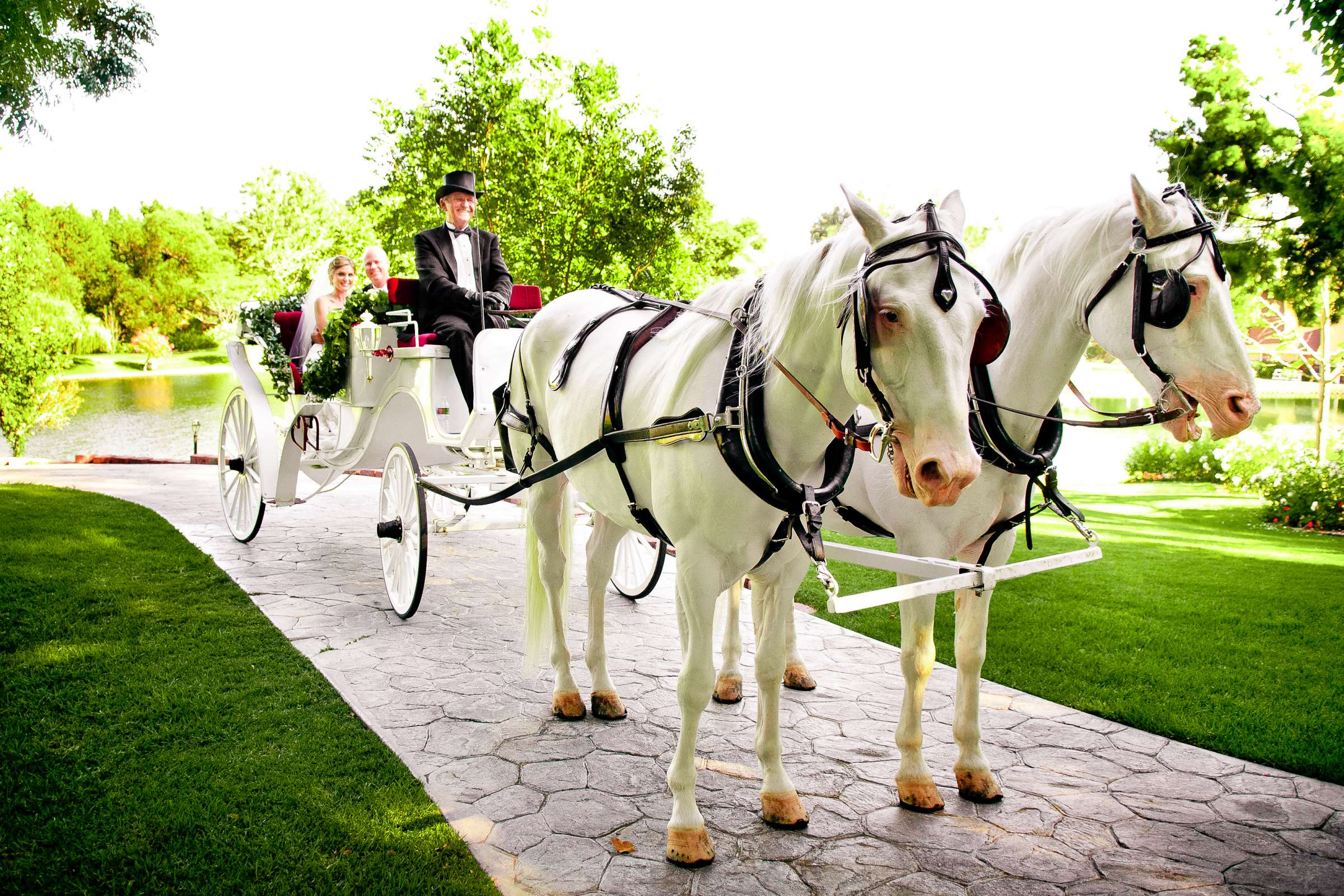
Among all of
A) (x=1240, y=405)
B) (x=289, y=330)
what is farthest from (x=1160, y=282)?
(x=289, y=330)

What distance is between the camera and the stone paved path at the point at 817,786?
2.61 metres

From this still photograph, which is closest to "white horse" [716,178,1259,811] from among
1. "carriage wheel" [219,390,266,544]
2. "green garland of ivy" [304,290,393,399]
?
"green garland of ivy" [304,290,393,399]

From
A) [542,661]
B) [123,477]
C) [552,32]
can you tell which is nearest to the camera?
[542,661]

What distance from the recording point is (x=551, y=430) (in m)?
3.60

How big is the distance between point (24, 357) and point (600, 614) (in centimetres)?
1349

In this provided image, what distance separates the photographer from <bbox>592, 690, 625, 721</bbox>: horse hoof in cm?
376

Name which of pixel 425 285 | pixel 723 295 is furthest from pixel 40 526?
pixel 723 295

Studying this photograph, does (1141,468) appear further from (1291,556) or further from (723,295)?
(723,295)

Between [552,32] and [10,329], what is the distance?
10885 mm

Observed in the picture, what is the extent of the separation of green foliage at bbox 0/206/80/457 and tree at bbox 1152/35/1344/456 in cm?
1632

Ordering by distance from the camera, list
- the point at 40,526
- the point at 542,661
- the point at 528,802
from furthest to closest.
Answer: the point at 40,526
the point at 542,661
the point at 528,802

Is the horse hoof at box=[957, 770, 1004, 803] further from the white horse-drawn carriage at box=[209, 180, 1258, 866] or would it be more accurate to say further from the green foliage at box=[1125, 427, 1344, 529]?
the green foliage at box=[1125, 427, 1344, 529]

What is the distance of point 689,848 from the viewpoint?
2.65 metres

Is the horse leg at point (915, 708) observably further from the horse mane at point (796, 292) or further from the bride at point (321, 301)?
the bride at point (321, 301)
